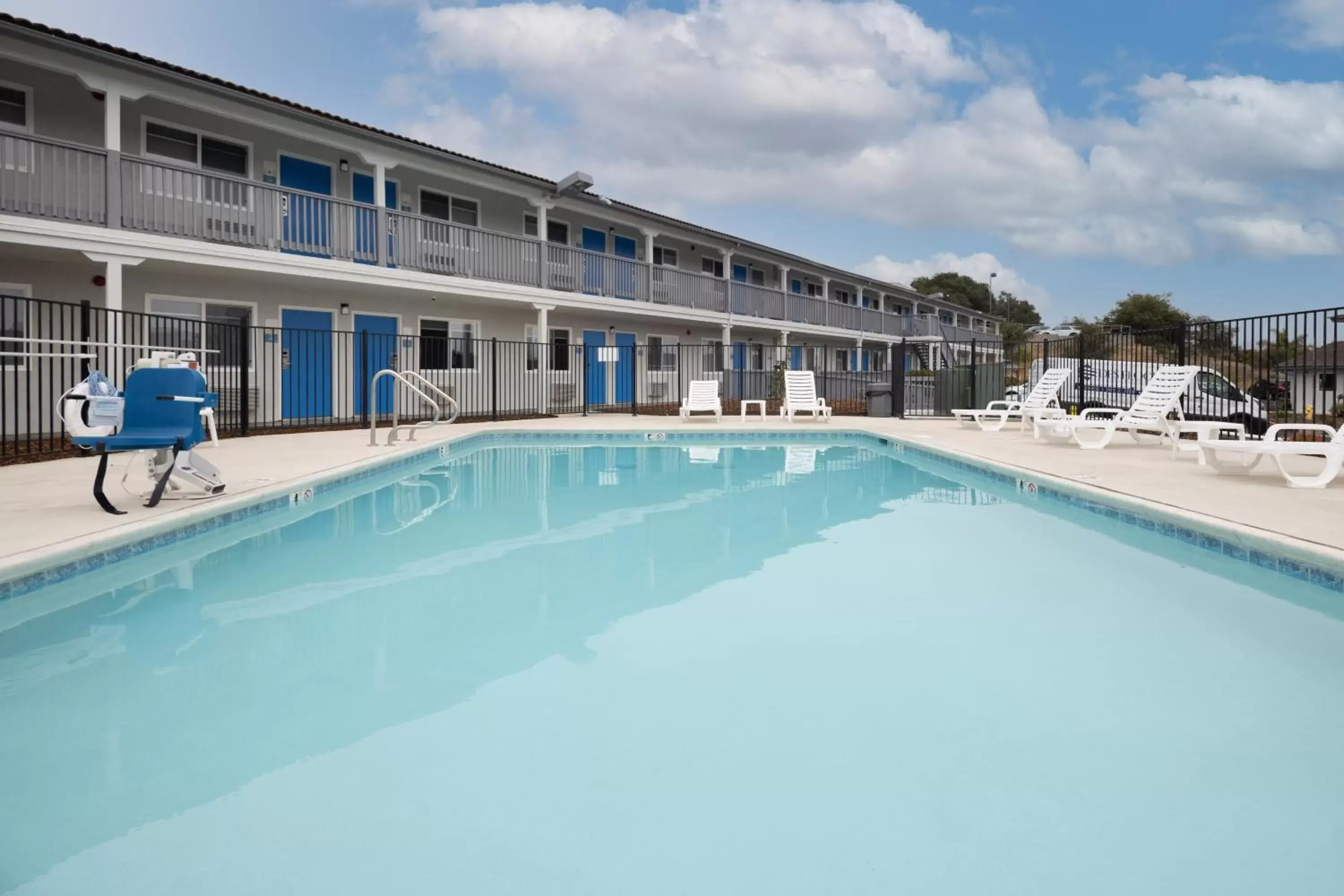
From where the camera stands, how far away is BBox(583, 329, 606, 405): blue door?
23031mm

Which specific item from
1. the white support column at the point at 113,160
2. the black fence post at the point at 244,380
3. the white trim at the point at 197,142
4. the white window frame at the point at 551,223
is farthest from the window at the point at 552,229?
the white support column at the point at 113,160

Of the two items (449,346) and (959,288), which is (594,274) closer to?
(449,346)

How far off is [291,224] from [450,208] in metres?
5.06

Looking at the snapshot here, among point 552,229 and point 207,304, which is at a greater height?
point 552,229

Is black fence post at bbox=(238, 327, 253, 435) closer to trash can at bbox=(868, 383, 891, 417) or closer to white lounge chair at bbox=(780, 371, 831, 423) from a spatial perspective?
white lounge chair at bbox=(780, 371, 831, 423)

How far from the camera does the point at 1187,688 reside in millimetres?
3219

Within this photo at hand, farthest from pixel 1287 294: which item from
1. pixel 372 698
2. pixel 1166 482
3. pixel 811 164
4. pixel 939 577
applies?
pixel 372 698

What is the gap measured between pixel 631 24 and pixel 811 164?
13.0m

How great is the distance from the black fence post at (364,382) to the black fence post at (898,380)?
10.7 m

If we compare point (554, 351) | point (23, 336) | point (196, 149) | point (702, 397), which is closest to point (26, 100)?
point (196, 149)

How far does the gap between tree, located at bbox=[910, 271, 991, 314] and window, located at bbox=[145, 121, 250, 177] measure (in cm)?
7983

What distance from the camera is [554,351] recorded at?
2188cm

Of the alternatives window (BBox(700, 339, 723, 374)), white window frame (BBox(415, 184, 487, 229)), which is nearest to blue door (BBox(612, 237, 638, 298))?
white window frame (BBox(415, 184, 487, 229))

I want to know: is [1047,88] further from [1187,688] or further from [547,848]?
[547,848]
